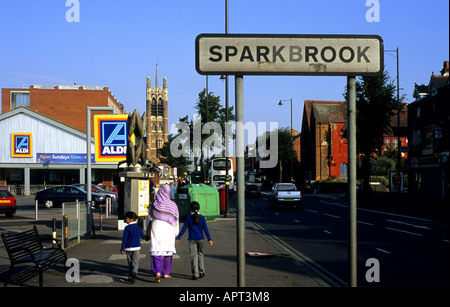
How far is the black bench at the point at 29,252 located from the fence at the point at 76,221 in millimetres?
2687

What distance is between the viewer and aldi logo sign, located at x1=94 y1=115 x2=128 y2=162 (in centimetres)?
2064

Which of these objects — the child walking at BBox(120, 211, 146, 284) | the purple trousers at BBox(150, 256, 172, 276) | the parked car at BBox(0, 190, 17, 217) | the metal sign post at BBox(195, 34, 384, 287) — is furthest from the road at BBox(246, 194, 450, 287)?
the parked car at BBox(0, 190, 17, 217)

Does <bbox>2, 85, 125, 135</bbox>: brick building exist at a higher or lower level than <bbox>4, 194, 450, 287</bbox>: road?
higher

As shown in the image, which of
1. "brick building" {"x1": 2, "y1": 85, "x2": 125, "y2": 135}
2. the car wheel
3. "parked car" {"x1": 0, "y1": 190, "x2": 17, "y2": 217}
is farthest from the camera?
"brick building" {"x1": 2, "y1": 85, "x2": 125, "y2": 135}

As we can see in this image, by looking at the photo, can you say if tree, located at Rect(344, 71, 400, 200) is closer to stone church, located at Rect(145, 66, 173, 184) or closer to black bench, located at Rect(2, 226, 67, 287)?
black bench, located at Rect(2, 226, 67, 287)

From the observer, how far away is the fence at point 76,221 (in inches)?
523

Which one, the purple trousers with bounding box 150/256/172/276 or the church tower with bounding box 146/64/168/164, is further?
the church tower with bounding box 146/64/168/164

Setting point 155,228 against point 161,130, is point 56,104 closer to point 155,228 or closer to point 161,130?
point 161,130

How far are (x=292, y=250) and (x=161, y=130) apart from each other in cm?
11129

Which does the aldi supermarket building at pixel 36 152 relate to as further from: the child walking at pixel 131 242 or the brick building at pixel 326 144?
the child walking at pixel 131 242

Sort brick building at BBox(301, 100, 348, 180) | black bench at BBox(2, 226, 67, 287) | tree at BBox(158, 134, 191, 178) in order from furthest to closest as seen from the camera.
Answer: tree at BBox(158, 134, 191, 178) → brick building at BBox(301, 100, 348, 180) → black bench at BBox(2, 226, 67, 287)

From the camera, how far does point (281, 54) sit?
15.4 ft

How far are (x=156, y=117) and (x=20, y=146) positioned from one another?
7251 centimetres

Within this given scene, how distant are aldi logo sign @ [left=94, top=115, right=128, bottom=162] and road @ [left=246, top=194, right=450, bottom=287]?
6.89 meters
